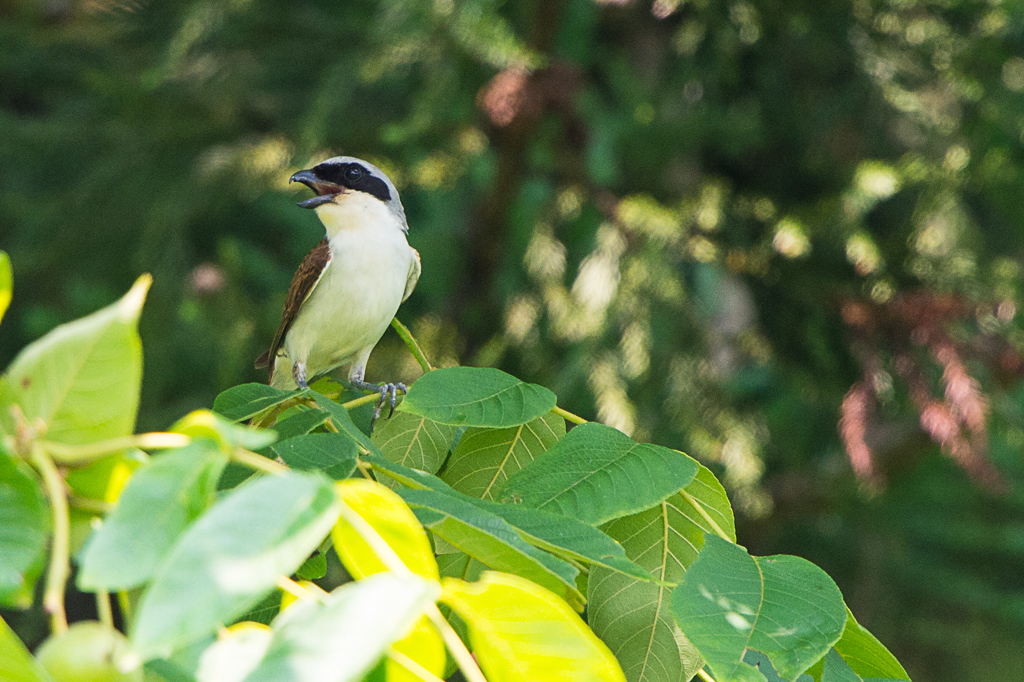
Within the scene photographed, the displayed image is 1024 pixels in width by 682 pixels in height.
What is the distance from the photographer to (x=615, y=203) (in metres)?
2.54

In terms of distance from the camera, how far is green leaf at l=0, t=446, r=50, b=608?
34 cm

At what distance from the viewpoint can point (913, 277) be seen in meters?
2.47

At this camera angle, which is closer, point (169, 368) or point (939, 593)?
point (169, 368)

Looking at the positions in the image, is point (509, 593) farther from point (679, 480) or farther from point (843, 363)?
point (843, 363)

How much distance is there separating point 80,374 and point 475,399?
1.03 ft

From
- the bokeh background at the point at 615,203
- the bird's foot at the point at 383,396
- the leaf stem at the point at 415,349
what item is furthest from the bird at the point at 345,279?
the bokeh background at the point at 615,203

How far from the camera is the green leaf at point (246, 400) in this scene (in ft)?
2.04

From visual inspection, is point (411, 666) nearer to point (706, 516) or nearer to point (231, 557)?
point (231, 557)

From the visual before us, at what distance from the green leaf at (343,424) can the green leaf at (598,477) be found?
10 cm

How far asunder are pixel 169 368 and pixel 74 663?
2.17 meters

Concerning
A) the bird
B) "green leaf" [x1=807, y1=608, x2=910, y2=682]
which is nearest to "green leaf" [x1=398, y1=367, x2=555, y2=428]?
"green leaf" [x1=807, y1=608, x2=910, y2=682]

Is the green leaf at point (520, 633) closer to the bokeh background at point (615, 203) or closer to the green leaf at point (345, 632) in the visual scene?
the green leaf at point (345, 632)

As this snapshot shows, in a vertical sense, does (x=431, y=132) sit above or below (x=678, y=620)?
below

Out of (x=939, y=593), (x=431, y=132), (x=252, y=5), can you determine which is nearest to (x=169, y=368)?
(x=431, y=132)
